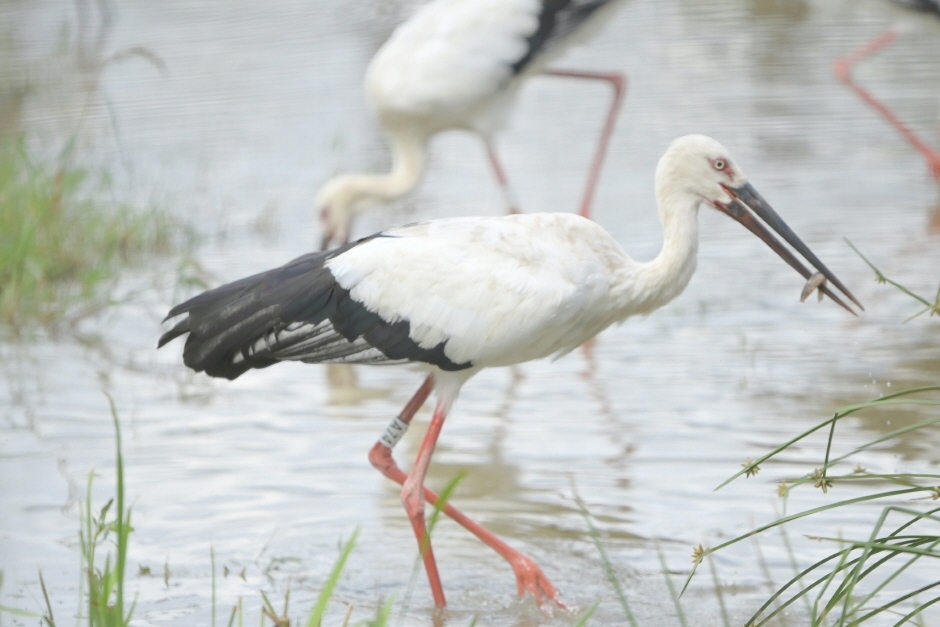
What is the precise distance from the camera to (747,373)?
571cm

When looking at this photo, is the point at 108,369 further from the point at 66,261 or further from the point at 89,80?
the point at 89,80

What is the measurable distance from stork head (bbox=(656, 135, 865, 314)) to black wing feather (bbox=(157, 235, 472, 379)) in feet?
2.53

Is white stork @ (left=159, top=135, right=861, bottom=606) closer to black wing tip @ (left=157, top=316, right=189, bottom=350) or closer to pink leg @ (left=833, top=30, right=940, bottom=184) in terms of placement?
black wing tip @ (left=157, top=316, right=189, bottom=350)

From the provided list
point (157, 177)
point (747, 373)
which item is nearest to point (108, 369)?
point (747, 373)

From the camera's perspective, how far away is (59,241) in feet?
22.7

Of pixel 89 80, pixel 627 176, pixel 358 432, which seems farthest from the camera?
pixel 89 80

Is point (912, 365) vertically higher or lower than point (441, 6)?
lower

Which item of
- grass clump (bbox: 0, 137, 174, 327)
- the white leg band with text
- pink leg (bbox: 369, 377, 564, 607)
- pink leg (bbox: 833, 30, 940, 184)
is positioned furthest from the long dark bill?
pink leg (bbox: 833, 30, 940, 184)

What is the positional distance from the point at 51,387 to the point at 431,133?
8.98 ft

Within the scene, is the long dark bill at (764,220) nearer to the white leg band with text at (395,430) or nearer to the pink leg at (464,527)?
the pink leg at (464,527)

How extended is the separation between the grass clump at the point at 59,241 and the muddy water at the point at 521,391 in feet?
0.66

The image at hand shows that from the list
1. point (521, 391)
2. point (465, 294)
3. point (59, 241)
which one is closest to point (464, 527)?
point (465, 294)

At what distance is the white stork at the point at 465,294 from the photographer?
410 cm

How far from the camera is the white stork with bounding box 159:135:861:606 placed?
410 cm
